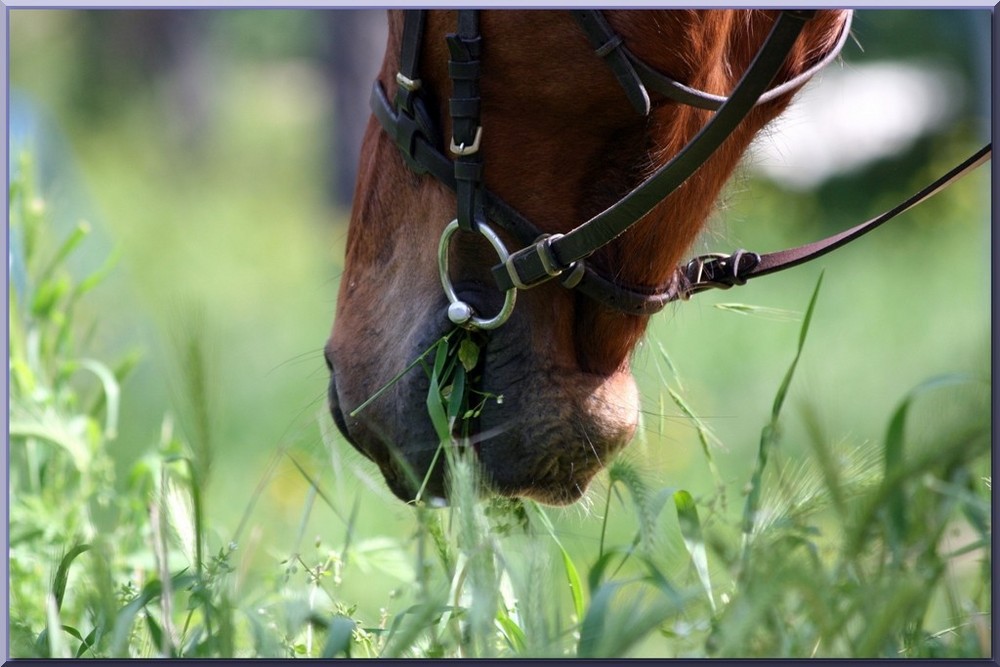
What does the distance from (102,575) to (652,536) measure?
723 mm

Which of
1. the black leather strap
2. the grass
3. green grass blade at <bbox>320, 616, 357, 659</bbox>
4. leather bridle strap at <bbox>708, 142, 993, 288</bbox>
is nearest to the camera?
the grass

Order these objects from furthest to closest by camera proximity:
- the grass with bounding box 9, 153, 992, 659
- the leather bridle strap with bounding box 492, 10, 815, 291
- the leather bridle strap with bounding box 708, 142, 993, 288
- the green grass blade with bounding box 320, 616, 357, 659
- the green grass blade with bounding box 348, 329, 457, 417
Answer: the leather bridle strap with bounding box 708, 142, 993, 288 → the green grass blade with bounding box 348, 329, 457, 417 → the leather bridle strap with bounding box 492, 10, 815, 291 → the green grass blade with bounding box 320, 616, 357, 659 → the grass with bounding box 9, 153, 992, 659

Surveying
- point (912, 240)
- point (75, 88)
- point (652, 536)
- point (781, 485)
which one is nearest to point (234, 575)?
point (652, 536)

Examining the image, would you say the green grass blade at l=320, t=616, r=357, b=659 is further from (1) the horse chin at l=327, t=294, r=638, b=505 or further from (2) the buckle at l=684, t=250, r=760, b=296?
(2) the buckle at l=684, t=250, r=760, b=296

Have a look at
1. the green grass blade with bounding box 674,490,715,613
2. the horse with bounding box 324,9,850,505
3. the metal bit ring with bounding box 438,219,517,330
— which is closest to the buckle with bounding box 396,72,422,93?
the horse with bounding box 324,9,850,505

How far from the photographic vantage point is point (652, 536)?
1516 mm

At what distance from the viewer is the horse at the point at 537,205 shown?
163 centimetres

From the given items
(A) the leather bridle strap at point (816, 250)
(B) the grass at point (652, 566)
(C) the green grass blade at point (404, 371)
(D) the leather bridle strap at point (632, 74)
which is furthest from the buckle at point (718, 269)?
(C) the green grass blade at point (404, 371)

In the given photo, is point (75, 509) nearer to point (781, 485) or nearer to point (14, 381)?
point (14, 381)

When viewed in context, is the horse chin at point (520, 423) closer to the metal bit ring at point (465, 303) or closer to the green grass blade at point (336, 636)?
the metal bit ring at point (465, 303)

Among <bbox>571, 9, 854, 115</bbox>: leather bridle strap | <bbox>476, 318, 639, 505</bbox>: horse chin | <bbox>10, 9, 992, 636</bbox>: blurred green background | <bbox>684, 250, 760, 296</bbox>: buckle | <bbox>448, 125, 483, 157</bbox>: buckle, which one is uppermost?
<bbox>10, 9, 992, 636</bbox>: blurred green background

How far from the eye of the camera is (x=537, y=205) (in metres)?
1.71

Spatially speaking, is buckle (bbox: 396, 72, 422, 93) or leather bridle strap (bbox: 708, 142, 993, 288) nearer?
buckle (bbox: 396, 72, 422, 93)

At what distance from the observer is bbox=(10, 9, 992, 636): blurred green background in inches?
118
